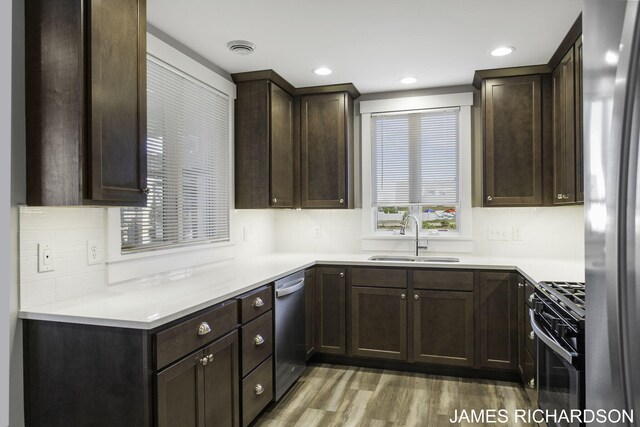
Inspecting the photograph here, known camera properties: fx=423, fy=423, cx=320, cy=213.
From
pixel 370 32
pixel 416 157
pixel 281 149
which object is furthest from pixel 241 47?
pixel 416 157

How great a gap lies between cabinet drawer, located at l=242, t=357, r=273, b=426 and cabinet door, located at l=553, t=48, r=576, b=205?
85.5 inches

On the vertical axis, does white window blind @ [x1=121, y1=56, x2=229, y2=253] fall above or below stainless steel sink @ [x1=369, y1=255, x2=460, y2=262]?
above

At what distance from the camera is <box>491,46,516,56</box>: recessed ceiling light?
2855mm

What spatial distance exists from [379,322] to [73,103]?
2.51m

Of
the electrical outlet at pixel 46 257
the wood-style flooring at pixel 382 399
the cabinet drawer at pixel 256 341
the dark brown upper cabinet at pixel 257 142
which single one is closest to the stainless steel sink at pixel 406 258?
the wood-style flooring at pixel 382 399

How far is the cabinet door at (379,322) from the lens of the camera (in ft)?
10.6

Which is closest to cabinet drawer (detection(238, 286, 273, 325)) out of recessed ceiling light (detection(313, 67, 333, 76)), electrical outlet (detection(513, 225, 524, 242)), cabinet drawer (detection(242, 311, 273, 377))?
cabinet drawer (detection(242, 311, 273, 377))

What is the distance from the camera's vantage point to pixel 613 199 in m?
0.54

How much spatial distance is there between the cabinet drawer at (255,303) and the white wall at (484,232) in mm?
1584

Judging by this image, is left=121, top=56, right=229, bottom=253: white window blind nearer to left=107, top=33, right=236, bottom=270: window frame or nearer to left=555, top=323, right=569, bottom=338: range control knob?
left=107, top=33, right=236, bottom=270: window frame

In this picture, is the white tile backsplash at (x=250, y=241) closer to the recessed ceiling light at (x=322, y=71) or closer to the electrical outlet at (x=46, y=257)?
the electrical outlet at (x=46, y=257)

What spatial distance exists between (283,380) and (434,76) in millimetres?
2586

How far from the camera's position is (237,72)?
3.32 metres

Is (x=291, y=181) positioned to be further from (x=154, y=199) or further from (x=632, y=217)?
(x=632, y=217)
